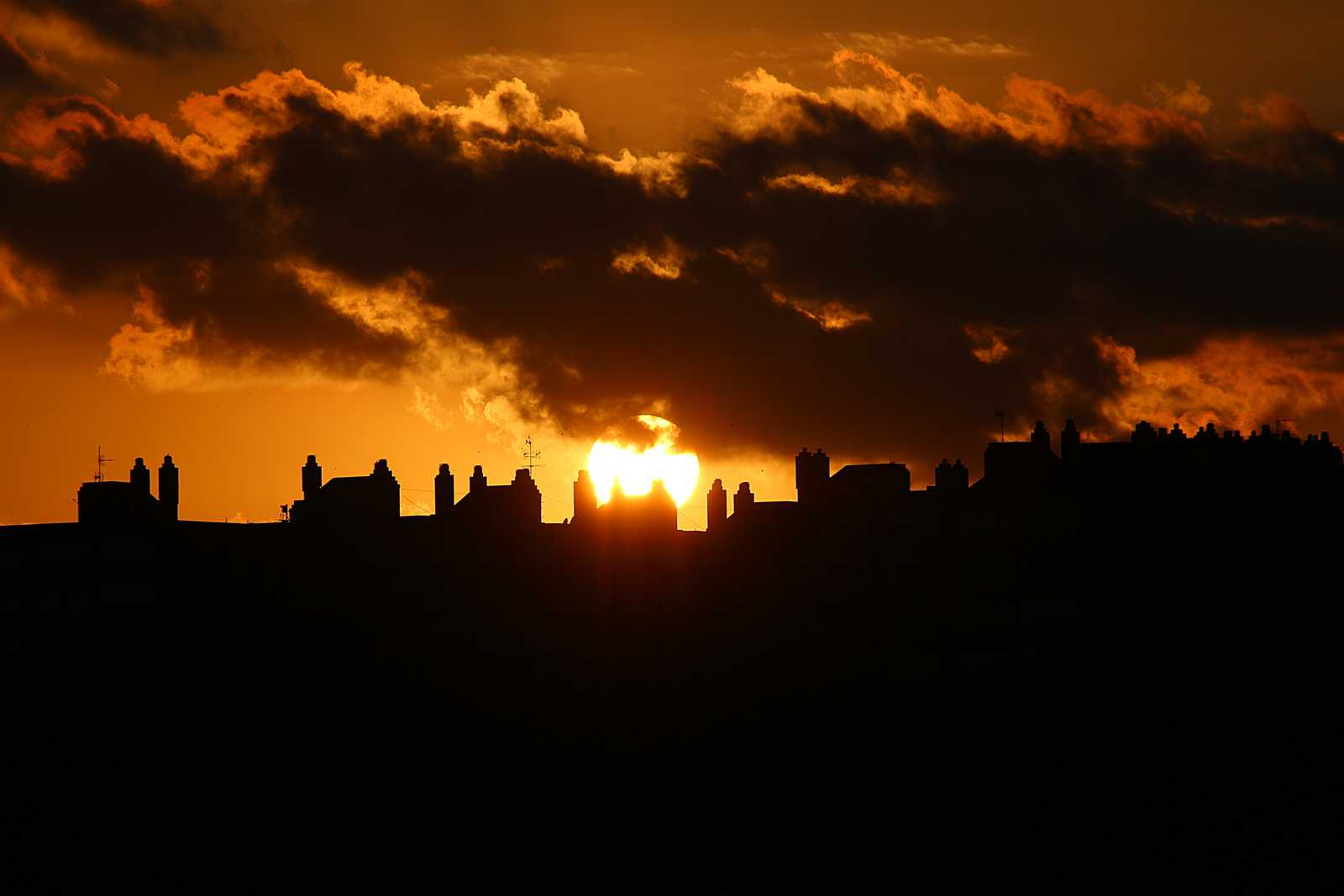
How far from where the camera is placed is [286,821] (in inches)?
3076

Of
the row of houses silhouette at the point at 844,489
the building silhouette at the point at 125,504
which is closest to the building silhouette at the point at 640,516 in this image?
the row of houses silhouette at the point at 844,489

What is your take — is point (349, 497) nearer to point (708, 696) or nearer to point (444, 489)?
point (444, 489)

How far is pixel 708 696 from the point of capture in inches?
3479

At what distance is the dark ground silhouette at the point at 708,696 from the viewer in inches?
3059

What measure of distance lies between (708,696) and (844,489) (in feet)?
57.8

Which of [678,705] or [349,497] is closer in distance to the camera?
[678,705]

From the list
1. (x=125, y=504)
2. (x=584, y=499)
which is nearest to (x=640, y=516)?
(x=584, y=499)

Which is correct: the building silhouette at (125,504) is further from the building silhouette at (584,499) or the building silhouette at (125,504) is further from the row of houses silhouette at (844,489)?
the building silhouette at (584,499)

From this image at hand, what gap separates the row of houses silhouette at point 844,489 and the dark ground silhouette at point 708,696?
38cm

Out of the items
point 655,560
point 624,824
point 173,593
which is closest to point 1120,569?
point 655,560

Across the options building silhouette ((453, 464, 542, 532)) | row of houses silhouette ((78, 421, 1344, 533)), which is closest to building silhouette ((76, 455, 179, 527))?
row of houses silhouette ((78, 421, 1344, 533))

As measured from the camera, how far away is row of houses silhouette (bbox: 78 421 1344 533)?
95.8m

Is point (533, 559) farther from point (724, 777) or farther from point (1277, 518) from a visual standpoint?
point (1277, 518)

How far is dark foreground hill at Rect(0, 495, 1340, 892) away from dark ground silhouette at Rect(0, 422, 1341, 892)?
16cm
